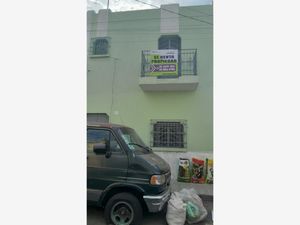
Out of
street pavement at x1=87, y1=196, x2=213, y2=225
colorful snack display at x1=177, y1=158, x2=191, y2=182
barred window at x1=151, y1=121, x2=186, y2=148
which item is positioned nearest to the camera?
street pavement at x1=87, y1=196, x2=213, y2=225

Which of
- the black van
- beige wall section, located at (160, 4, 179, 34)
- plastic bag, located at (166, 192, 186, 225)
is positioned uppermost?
beige wall section, located at (160, 4, 179, 34)

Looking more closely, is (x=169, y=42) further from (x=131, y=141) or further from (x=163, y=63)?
(x=131, y=141)

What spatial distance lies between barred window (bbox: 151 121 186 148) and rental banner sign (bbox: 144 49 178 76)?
1210mm

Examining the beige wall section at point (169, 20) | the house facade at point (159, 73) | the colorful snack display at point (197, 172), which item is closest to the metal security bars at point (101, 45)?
the house facade at point (159, 73)

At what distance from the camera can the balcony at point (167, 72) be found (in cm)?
508

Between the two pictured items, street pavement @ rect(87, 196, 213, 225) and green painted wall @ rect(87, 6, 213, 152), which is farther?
green painted wall @ rect(87, 6, 213, 152)

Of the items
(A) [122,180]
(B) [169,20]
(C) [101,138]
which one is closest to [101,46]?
(B) [169,20]

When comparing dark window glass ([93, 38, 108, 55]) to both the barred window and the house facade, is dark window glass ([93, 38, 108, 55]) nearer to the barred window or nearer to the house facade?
the house facade

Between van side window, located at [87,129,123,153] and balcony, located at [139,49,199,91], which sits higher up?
balcony, located at [139,49,199,91]

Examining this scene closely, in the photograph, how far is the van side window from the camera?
120 inches

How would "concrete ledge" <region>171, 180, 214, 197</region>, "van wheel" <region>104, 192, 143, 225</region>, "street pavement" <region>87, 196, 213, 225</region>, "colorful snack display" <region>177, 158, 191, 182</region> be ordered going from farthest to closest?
1. "colorful snack display" <region>177, 158, 191, 182</region>
2. "concrete ledge" <region>171, 180, 214, 197</region>
3. "street pavement" <region>87, 196, 213, 225</region>
4. "van wheel" <region>104, 192, 143, 225</region>

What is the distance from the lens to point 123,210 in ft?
9.53

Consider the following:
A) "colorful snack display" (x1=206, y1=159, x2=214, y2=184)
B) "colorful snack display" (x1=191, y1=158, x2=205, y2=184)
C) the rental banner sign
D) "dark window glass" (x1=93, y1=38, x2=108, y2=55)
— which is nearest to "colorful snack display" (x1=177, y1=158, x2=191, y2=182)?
"colorful snack display" (x1=191, y1=158, x2=205, y2=184)
